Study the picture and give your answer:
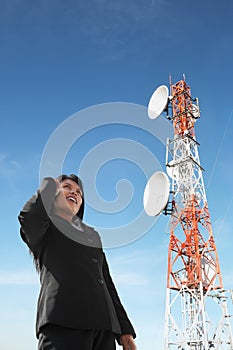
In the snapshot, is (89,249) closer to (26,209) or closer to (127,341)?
(26,209)

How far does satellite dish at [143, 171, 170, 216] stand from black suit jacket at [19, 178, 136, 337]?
31.9ft

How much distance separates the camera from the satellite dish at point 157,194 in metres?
11.5

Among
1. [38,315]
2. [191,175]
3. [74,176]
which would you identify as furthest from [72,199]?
[191,175]

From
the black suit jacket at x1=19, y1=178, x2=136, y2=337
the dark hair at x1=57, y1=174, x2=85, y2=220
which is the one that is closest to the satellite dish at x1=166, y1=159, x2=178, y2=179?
the dark hair at x1=57, y1=174, x2=85, y2=220

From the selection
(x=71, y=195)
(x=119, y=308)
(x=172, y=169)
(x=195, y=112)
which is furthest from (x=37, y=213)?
(x=195, y=112)

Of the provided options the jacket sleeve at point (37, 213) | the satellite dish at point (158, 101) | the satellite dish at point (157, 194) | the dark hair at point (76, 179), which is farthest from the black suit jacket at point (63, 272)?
the satellite dish at point (158, 101)

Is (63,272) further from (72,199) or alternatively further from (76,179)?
(76,179)

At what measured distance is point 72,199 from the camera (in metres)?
1.98

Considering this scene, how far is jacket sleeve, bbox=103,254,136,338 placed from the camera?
1821 millimetres

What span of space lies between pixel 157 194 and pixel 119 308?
1020 cm

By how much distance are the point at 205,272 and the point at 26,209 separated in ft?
38.3

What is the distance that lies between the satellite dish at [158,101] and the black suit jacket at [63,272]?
1419 cm

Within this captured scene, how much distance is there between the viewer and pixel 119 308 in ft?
A: 6.21

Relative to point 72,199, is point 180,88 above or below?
above
